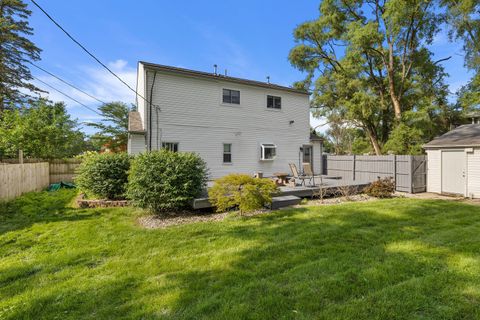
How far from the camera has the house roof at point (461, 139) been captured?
33.8 feet

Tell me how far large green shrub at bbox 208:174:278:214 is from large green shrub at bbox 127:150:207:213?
767mm

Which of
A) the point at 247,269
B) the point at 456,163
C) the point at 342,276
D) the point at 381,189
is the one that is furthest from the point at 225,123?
the point at 456,163

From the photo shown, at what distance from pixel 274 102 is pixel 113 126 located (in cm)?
2197

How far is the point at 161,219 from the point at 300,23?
66.8 ft

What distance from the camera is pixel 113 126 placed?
28.5m

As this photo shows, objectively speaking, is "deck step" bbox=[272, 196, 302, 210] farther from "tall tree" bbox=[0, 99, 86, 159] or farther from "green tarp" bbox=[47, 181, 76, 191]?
"tall tree" bbox=[0, 99, 86, 159]

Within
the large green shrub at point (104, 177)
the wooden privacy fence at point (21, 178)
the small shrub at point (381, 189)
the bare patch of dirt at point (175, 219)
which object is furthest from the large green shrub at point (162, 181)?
the small shrub at point (381, 189)

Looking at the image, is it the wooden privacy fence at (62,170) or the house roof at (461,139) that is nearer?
the house roof at (461,139)

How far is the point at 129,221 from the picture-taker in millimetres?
6406

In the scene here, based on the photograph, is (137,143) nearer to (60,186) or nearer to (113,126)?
(60,186)

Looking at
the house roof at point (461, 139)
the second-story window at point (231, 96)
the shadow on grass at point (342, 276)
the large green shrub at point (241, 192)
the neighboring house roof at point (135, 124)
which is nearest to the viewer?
the shadow on grass at point (342, 276)

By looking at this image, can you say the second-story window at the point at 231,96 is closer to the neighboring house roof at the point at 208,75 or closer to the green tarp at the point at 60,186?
the neighboring house roof at the point at 208,75

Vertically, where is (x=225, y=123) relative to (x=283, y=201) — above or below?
above

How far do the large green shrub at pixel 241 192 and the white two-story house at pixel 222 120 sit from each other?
5808 millimetres
